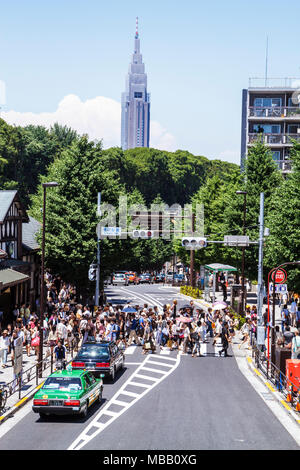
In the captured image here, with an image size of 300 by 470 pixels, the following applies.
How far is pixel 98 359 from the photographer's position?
26.6m

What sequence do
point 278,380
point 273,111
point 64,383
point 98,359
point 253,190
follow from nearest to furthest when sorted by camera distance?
point 64,383 < point 278,380 < point 98,359 < point 253,190 < point 273,111

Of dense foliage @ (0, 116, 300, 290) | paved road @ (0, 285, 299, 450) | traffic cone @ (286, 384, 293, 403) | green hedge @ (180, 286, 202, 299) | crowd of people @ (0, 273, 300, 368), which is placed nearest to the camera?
paved road @ (0, 285, 299, 450)

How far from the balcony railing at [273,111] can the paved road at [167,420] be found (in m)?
57.6

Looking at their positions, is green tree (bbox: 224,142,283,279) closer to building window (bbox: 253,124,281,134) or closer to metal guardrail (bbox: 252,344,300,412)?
metal guardrail (bbox: 252,344,300,412)

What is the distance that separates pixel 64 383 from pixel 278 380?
1012 centimetres

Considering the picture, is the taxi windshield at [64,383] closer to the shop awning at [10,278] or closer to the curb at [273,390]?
the curb at [273,390]

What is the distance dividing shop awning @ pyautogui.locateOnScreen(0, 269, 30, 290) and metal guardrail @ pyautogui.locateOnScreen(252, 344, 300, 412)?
51.9 feet

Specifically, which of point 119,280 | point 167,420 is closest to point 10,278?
point 167,420

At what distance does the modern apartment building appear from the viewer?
80688mm

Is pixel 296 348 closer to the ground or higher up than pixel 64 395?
higher up

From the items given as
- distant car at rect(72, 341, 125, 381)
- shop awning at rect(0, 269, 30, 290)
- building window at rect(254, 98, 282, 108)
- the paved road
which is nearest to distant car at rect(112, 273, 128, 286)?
building window at rect(254, 98, 282, 108)

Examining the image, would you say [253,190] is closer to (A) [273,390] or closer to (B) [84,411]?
(A) [273,390]

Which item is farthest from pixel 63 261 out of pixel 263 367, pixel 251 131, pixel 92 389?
pixel 251 131
